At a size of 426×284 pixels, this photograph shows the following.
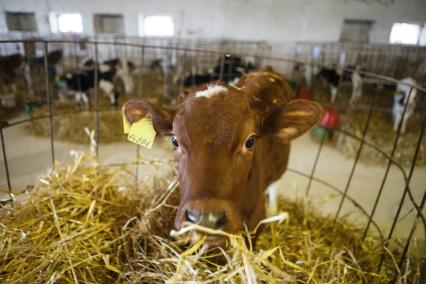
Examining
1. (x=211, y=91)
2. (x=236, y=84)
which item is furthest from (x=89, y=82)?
(x=211, y=91)

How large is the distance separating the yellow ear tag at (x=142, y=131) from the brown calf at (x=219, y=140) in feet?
0.21

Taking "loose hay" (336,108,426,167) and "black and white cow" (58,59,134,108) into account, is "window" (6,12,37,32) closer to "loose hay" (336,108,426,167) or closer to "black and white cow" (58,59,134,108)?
"black and white cow" (58,59,134,108)

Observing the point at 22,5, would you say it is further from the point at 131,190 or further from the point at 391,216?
the point at 391,216

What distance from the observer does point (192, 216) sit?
4.75 feet

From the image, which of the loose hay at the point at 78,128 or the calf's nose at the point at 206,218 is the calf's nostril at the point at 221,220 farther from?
the loose hay at the point at 78,128

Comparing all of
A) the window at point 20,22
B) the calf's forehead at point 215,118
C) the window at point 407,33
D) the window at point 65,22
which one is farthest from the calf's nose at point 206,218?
the window at point 65,22

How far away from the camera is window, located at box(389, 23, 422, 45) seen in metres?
4.34

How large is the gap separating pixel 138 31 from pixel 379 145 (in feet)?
34.5

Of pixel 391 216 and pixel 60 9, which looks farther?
pixel 60 9

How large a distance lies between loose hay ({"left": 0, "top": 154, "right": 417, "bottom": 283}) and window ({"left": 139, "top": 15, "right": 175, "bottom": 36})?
440 inches

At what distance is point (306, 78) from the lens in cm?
1223

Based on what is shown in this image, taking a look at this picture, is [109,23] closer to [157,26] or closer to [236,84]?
[157,26]

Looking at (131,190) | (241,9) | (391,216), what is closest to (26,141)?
(131,190)

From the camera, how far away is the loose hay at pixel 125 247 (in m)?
1.62
